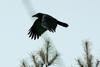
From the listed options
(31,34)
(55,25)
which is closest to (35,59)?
(31,34)

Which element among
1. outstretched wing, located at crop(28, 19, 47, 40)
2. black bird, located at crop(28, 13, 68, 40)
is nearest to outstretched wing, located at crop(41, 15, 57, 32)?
black bird, located at crop(28, 13, 68, 40)

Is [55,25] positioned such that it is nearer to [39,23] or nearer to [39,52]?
[39,23]

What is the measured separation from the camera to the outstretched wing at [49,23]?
6018 millimetres

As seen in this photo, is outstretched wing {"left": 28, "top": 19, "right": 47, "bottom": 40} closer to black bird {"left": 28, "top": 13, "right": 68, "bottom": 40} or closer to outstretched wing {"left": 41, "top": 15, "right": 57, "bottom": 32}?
black bird {"left": 28, "top": 13, "right": 68, "bottom": 40}

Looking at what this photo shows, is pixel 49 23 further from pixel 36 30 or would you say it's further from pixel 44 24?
pixel 36 30

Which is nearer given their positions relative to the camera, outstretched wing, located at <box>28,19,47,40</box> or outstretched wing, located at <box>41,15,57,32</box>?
outstretched wing, located at <box>41,15,57,32</box>

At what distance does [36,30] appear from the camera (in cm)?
758

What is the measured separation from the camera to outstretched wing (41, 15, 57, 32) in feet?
19.7

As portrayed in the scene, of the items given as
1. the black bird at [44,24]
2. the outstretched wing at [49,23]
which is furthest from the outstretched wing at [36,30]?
the outstretched wing at [49,23]

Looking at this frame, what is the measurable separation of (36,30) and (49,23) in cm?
145

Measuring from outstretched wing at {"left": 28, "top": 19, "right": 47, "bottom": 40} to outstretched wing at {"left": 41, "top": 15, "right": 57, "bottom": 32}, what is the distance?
77 centimetres

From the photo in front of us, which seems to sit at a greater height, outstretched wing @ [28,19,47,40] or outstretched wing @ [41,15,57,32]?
outstretched wing @ [41,15,57,32]

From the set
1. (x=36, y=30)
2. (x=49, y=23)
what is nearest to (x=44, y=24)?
(x=49, y=23)

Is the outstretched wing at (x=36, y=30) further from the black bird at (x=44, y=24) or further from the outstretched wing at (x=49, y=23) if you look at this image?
the outstretched wing at (x=49, y=23)
